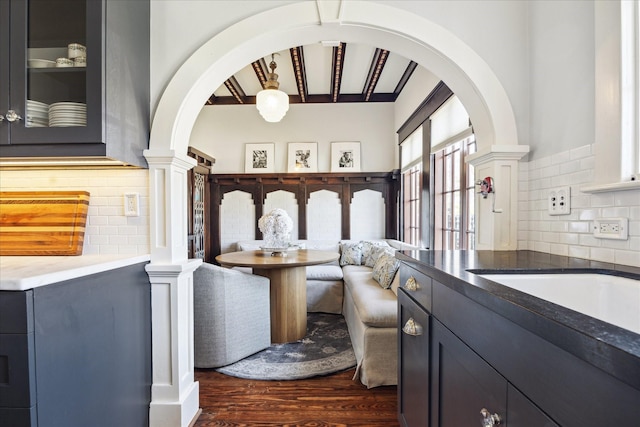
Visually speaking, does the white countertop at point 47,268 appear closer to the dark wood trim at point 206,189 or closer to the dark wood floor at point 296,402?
the dark wood floor at point 296,402

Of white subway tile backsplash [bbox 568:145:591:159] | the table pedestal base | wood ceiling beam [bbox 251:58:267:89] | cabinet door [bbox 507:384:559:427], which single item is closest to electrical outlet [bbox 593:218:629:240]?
white subway tile backsplash [bbox 568:145:591:159]

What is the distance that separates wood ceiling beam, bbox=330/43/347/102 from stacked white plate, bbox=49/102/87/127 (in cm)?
235

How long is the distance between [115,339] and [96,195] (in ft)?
2.49

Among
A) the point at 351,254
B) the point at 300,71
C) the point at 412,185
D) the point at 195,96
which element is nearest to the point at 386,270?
the point at 351,254

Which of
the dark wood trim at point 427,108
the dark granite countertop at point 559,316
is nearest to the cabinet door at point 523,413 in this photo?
the dark granite countertop at point 559,316

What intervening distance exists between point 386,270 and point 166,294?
69.2 inches

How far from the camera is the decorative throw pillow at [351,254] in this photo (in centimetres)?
404

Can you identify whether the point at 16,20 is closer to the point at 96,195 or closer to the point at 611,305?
the point at 96,195

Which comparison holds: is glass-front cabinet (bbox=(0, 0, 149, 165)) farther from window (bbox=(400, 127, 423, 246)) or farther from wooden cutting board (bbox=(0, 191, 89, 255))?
window (bbox=(400, 127, 423, 246))

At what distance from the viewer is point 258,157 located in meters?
4.84

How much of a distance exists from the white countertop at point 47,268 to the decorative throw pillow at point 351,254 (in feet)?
9.10

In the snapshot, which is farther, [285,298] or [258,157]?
[258,157]

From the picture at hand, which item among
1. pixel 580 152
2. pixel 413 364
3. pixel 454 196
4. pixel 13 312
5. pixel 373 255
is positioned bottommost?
pixel 413 364

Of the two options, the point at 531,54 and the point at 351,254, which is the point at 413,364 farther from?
the point at 351,254
